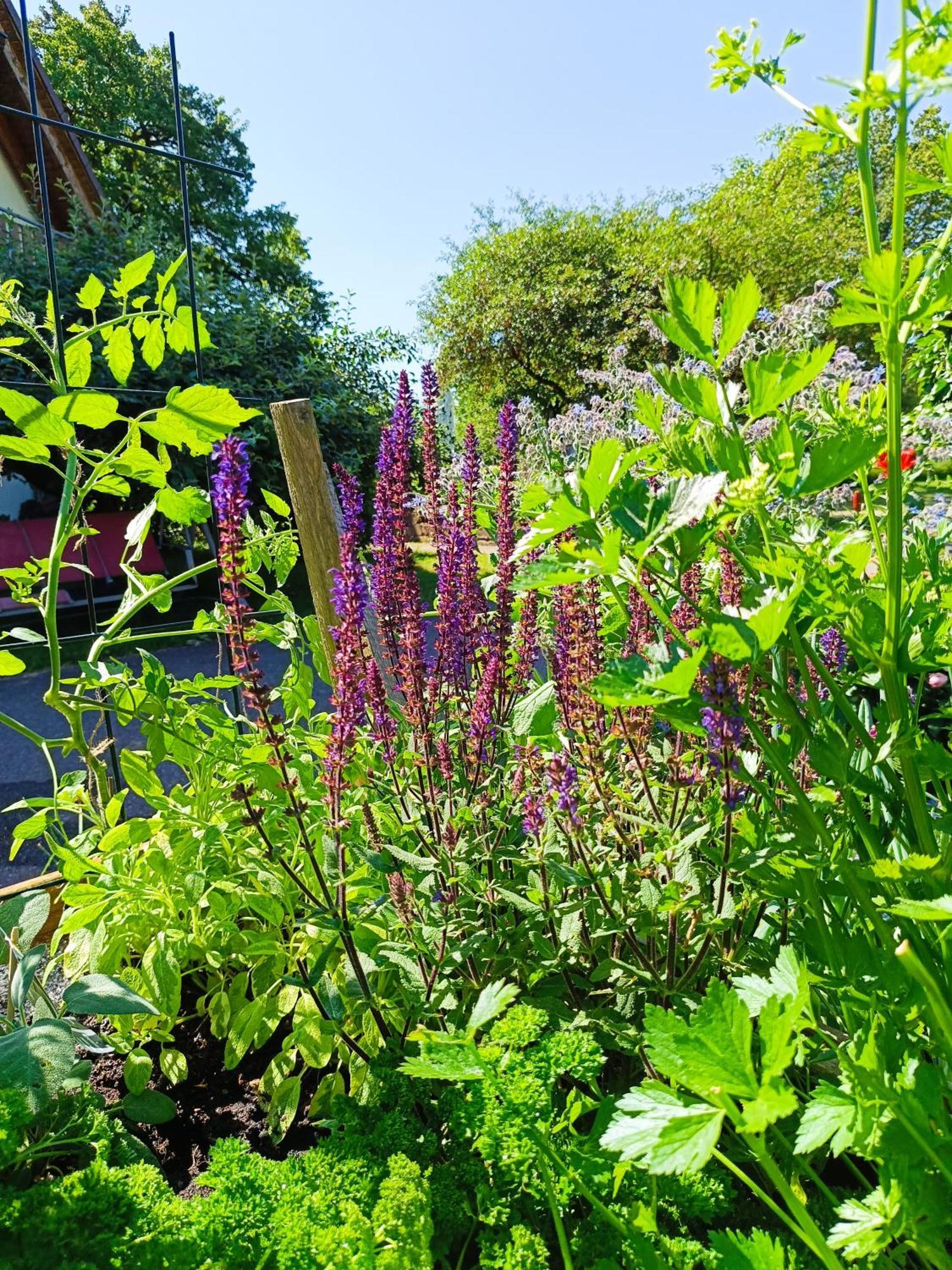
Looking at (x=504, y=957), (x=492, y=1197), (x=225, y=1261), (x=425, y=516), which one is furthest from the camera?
(x=425, y=516)

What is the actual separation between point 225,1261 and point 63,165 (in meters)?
13.2

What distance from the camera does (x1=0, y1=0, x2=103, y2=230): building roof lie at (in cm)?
1075

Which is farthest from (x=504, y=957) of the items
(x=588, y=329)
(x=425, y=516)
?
(x=588, y=329)

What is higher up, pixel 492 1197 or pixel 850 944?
pixel 850 944

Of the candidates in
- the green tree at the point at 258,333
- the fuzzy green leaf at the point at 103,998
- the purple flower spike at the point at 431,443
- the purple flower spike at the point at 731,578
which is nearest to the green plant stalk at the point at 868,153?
the purple flower spike at the point at 731,578

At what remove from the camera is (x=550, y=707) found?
1.39 m

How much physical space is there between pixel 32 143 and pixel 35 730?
10.3m

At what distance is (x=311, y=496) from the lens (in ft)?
7.52

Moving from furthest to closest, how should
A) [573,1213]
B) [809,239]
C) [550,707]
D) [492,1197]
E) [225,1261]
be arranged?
[809,239] < [550,707] < [573,1213] < [492,1197] < [225,1261]

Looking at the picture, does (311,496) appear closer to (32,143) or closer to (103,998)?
(103,998)

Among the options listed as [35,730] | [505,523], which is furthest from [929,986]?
[35,730]

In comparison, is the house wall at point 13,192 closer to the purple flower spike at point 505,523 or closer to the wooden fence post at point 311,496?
the wooden fence post at point 311,496

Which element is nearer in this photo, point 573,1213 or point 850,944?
point 850,944

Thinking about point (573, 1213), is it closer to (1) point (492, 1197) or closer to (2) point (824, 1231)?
(1) point (492, 1197)
